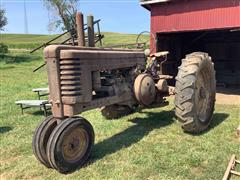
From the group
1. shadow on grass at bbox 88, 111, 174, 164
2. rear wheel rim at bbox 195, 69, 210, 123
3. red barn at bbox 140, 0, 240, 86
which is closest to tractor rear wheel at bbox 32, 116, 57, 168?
shadow on grass at bbox 88, 111, 174, 164

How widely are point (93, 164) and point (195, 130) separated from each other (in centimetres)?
205

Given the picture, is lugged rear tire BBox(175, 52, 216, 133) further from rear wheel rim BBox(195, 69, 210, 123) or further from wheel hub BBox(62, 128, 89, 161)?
wheel hub BBox(62, 128, 89, 161)

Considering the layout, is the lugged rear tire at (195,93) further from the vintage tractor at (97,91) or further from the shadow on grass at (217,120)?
the shadow on grass at (217,120)

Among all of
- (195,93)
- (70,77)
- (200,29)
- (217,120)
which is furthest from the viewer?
(200,29)

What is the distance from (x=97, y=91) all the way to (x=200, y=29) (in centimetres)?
590

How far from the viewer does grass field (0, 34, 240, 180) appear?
4348mm

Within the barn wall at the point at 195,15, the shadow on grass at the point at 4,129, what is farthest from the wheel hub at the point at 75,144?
the barn wall at the point at 195,15

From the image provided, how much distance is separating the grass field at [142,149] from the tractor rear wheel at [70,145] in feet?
0.45

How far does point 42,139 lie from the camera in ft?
14.9

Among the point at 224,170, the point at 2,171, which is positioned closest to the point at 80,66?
the point at 2,171

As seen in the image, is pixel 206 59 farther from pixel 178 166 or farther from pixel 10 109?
pixel 10 109

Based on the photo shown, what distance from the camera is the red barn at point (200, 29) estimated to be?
953 cm

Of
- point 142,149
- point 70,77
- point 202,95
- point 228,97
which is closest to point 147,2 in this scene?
point 228,97

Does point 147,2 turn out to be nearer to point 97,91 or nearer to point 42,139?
point 97,91
